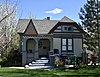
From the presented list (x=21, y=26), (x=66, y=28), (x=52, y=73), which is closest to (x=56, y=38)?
(x=66, y=28)

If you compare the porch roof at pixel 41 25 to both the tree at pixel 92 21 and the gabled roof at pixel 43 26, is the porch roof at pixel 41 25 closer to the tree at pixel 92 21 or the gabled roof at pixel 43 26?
the gabled roof at pixel 43 26

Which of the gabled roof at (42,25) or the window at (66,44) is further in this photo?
the gabled roof at (42,25)

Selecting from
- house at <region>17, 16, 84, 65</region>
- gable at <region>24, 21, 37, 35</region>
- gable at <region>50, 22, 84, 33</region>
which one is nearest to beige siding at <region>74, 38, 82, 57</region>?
house at <region>17, 16, 84, 65</region>

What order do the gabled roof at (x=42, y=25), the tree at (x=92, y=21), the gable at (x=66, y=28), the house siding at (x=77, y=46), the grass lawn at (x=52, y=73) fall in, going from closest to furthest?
the grass lawn at (x=52, y=73) → the tree at (x=92, y=21) → the gable at (x=66, y=28) → the house siding at (x=77, y=46) → the gabled roof at (x=42, y=25)

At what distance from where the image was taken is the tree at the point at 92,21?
108 ft

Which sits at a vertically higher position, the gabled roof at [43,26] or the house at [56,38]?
the gabled roof at [43,26]

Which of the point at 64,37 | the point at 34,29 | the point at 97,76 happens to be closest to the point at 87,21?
the point at 64,37

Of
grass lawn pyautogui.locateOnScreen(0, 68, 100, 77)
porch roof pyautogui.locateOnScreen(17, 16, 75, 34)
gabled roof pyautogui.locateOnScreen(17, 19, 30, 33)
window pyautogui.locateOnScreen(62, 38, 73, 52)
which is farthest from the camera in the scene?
gabled roof pyautogui.locateOnScreen(17, 19, 30, 33)

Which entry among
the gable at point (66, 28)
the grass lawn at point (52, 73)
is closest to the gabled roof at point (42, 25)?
the gable at point (66, 28)

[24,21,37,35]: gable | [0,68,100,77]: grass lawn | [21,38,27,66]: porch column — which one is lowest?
[0,68,100,77]: grass lawn

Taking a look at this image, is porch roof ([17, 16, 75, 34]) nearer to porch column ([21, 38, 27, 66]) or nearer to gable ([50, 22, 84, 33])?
gable ([50, 22, 84, 33])

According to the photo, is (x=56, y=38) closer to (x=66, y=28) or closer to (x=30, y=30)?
(x=66, y=28)

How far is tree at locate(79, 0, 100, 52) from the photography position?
32812 millimetres

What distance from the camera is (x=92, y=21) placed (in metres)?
33.2
